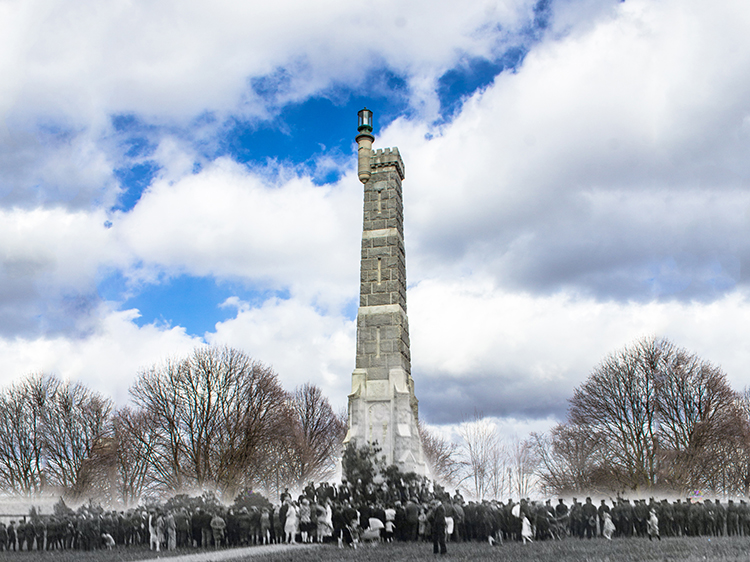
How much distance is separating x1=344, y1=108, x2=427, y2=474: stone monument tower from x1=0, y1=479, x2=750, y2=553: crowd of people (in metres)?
1.59

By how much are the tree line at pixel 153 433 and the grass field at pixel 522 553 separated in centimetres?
1746

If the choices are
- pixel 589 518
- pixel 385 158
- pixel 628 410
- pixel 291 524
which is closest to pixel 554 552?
pixel 589 518

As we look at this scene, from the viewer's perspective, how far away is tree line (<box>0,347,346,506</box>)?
34250 mm

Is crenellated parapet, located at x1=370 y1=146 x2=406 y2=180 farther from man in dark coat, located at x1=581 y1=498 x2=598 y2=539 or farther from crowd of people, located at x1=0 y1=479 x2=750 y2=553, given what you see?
man in dark coat, located at x1=581 y1=498 x2=598 y2=539

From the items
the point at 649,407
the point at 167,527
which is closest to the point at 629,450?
the point at 649,407

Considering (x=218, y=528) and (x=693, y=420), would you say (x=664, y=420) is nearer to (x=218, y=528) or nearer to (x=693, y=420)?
(x=693, y=420)

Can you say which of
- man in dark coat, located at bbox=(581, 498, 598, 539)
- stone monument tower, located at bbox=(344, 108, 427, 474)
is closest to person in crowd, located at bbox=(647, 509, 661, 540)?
man in dark coat, located at bbox=(581, 498, 598, 539)

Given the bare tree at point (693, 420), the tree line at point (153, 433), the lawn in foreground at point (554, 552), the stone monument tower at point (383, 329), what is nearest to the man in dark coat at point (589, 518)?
the lawn in foreground at point (554, 552)

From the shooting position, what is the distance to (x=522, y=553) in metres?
13.6

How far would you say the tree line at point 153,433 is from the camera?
34.2 meters

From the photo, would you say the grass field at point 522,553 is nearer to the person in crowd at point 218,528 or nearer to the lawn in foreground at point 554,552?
the lawn in foreground at point 554,552

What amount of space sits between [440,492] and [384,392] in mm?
3272

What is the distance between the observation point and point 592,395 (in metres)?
33.9

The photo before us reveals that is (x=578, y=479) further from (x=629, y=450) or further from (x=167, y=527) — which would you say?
(x=167, y=527)
